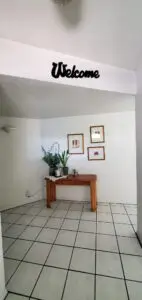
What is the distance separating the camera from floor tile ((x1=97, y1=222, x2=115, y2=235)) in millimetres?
2088

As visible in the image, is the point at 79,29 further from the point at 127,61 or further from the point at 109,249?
the point at 109,249

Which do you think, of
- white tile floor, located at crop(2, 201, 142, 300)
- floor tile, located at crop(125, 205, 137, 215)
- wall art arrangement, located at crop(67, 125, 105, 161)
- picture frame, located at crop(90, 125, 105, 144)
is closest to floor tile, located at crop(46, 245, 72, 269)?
white tile floor, located at crop(2, 201, 142, 300)

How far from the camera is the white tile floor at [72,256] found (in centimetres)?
126

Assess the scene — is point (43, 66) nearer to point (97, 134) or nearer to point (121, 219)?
point (97, 134)

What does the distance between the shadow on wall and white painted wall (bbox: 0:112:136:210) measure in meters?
2.15

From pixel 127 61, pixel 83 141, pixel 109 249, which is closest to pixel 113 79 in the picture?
pixel 127 61

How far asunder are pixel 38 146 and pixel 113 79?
223cm

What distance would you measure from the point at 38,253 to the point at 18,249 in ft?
0.91

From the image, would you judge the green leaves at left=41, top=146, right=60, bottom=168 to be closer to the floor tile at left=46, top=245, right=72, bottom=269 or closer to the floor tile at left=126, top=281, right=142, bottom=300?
the floor tile at left=46, top=245, right=72, bottom=269

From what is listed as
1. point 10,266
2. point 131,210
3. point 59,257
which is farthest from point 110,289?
point 131,210

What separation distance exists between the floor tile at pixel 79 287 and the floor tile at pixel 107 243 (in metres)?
0.44

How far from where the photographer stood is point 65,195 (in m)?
3.38

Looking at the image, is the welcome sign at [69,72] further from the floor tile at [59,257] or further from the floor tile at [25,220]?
the floor tile at [25,220]

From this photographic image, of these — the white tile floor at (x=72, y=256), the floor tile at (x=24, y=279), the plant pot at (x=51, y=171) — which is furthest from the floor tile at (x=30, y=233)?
the plant pot at (x=51, y=171)
